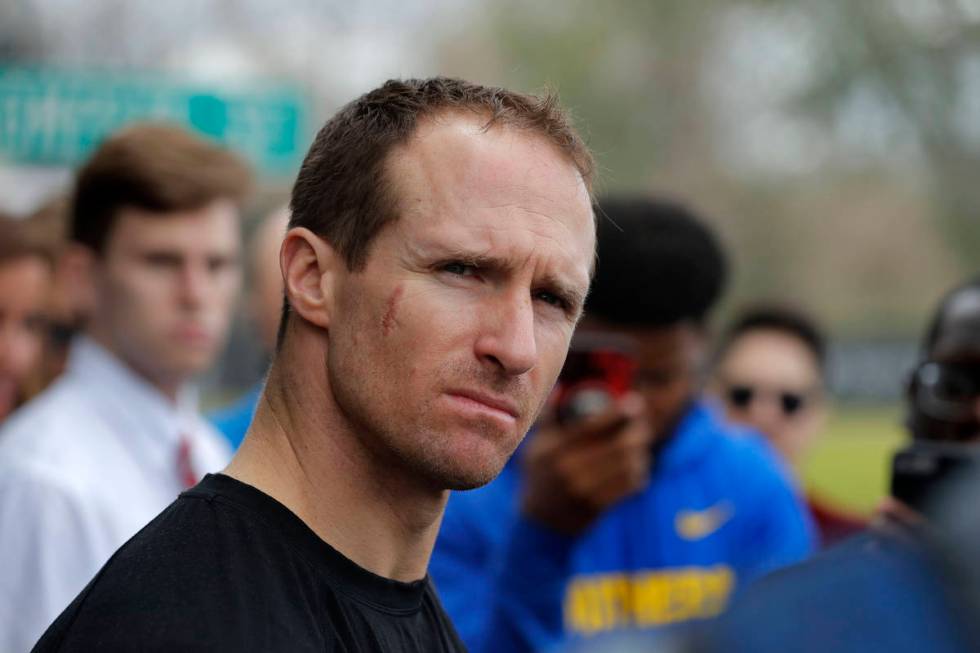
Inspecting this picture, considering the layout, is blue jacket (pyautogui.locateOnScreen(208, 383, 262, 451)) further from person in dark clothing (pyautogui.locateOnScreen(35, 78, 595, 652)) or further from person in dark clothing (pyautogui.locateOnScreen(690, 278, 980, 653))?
person in dark clothing (pyautogui.locateOnScreen(690, 278, 980, 653))

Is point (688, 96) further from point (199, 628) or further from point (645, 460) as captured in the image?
point (199, 628)

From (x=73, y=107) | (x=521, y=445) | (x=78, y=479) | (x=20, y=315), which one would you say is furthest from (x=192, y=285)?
(x=73, y=107)

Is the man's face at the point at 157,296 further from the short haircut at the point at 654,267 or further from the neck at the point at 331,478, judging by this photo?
the neck at the point at 331,478

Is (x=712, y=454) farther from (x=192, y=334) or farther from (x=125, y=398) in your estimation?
(x=125, y=398)

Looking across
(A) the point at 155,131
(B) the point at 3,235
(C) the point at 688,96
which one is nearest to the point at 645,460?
(A) the point at 155,131

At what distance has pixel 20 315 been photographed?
17.2 feet

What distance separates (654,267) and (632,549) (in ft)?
3.15

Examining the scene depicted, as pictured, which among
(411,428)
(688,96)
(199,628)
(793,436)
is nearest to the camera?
(199,628)

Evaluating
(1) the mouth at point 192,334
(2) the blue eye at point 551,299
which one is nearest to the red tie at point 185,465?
(1) the mouth at point 192,334

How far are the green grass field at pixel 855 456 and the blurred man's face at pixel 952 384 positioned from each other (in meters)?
16.9

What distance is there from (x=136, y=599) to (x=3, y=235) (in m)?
3.71

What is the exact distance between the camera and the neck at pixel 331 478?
210 centimetres

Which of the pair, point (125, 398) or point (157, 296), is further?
point (157, 296)

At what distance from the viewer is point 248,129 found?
8445 mm
